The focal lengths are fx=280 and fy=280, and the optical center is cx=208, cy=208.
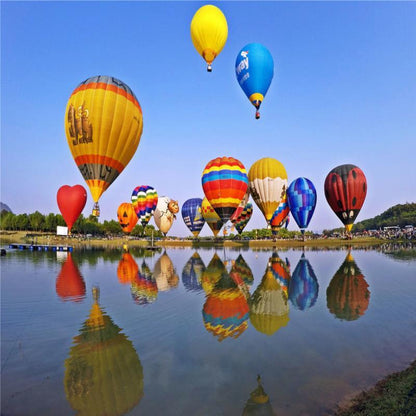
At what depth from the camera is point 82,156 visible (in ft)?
66.5

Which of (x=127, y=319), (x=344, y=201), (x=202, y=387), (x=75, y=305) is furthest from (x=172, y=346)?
(x=344, y=201)

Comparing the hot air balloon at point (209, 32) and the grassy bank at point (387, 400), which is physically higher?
the hot air balloon at point (209, 32)

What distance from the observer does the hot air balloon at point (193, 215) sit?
60.6 m

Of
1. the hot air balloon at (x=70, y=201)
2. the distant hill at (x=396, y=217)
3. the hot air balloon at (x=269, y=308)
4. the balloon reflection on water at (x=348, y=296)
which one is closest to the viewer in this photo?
the hot air balloon at (x=269, y=308)

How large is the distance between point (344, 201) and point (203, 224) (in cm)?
3100

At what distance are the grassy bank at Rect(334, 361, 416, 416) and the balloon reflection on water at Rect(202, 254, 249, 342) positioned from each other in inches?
150

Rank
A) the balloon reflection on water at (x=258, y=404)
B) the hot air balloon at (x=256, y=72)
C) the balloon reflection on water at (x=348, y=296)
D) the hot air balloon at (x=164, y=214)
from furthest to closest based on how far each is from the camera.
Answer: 1. the hot air balloon at (x=164, y=214)
2. the hot air balloon at (x=256, y=72)
3. the balloon reflection on water at (x=348, y=296)
4. the balloon reflection on water at (x=258, y=404)

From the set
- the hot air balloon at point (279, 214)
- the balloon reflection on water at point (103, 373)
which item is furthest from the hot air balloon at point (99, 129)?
the hot air balloon at point (279, 214)

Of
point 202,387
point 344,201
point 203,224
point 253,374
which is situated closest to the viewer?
point 202,387

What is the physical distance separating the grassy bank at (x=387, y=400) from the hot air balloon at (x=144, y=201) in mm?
47373

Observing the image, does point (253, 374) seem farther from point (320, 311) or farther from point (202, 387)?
point (320, 311)

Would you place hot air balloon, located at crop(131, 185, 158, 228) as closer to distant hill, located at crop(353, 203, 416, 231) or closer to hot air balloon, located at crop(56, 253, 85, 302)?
hot air balloon, located at crop(56, 253, 85, 302)

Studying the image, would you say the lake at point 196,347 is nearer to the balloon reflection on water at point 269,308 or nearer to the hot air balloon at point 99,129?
the balloon reflection on water at point 269,308

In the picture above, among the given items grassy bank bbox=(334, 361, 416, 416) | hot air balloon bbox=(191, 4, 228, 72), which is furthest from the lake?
hot air balloon bbox=(191, 4, 228, 72)
